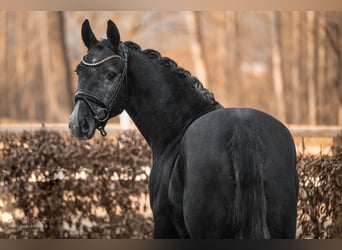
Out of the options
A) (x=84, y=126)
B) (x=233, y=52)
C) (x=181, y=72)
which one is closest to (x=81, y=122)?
(x=84, y=126)

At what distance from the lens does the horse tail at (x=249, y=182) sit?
11.1ft

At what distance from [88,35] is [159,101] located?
67cm

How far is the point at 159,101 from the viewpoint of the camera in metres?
4.49

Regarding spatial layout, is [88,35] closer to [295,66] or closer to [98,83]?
[98,83]

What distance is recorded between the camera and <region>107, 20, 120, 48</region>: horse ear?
4.34 m

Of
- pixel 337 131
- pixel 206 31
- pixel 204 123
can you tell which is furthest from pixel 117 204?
pixel 206 31

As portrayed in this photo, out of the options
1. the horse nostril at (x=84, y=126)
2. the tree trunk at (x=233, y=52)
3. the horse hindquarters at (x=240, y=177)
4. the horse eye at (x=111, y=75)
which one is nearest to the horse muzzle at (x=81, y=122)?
the horse nostril at (x=84, y=126)

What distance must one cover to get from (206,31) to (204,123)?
2709 centimetres

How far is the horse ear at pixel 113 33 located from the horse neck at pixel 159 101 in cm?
19

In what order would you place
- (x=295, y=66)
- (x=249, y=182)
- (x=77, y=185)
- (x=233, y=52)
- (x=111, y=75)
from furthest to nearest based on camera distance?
(x=295, y=66) < (x=233, y=52) < (x=77, y=185) < (x=111, y=75) < (x=249, y=182)

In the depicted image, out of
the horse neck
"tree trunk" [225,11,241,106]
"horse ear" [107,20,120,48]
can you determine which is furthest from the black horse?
"tree trunk" [225,11,241,106]

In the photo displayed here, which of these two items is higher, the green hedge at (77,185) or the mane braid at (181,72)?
the mane braid at (181,72)

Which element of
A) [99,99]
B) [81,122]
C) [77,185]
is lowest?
[77,185]

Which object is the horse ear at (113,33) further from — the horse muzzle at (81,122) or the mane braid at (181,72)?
the horse muzzle at (81,122)
